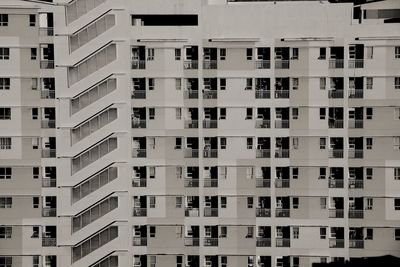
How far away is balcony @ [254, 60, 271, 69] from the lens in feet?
145

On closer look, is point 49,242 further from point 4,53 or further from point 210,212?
point 4,53

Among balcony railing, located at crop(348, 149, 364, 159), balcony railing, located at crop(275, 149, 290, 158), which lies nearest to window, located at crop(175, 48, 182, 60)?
balcony railing, located at crop(275, 149, 290, 158)

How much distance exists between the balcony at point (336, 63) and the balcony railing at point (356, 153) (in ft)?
17.9

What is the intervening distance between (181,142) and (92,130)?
5.82m

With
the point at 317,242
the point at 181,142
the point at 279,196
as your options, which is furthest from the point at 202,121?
the point at 317,242

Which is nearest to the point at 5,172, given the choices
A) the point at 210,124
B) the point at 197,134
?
the point at 197,134

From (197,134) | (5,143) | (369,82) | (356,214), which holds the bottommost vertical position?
(356,214)

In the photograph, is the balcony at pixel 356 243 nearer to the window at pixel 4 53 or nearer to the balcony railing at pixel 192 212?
the balcony railing at pixel 192 212

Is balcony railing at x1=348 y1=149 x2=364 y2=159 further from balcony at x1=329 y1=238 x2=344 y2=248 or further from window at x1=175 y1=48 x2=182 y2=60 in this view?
window at x1=175 y1=48 x2=182 y2=60

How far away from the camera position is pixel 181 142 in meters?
44.8

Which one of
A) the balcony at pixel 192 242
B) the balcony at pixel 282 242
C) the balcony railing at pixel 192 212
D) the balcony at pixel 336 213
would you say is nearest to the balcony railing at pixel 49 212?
the balcony railing at pixel 192 212

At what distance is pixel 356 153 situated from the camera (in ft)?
146

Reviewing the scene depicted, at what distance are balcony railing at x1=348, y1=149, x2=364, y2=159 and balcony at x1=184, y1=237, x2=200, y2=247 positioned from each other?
11330 millimetres

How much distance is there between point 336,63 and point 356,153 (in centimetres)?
594
